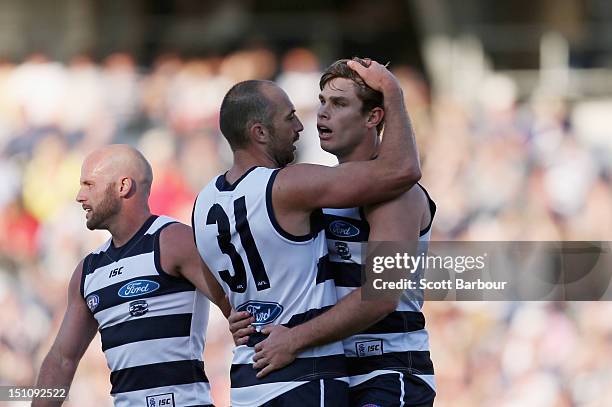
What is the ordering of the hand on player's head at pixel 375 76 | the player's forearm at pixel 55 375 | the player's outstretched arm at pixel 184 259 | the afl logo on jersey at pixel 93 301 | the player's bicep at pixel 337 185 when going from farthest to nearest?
the player's forearm at pixel 55 375 → the afl logo on jersey at pixel 93 301 → the player's outstretched arm at pixel 184 259 → the hand on player's head at pixel 375 76 → the player's bicep at pixel 337 185

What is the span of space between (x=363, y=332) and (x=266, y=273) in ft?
1.63

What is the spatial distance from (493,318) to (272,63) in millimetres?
5086

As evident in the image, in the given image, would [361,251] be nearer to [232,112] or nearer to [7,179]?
[232,112]

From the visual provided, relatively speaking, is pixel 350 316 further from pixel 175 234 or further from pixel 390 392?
pixel 175 234

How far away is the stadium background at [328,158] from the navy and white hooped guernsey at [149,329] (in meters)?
3.95

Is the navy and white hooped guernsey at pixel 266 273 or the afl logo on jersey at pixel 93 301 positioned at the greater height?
the afl logo on jersey at pixel 93 301

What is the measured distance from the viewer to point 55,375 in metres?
5.50

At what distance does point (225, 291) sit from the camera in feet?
16.3

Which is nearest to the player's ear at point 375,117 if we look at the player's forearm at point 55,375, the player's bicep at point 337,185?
the player's bicep at point 337,185

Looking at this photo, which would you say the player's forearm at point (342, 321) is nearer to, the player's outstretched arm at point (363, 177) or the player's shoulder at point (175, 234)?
the player's outstretched arm at point (363, 177)

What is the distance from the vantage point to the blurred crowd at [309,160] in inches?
368

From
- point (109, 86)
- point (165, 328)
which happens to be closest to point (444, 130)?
point (109, 86)

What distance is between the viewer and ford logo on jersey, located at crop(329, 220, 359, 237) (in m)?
4.76

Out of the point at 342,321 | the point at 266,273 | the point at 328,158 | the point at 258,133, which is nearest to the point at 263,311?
the point at 266,273
